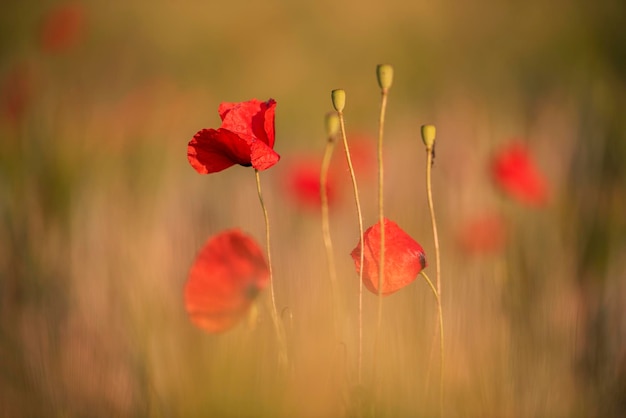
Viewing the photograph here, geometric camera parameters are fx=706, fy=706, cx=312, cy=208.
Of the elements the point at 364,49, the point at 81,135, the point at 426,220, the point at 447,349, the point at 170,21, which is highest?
the point at 170,21

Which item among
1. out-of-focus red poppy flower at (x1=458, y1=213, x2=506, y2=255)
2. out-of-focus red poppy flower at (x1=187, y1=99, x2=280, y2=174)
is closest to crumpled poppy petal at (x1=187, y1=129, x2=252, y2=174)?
out-of-focus red poppy flower at (x1=187, y1=99, x2=280, y2=174)

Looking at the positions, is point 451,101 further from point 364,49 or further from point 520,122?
point 364,49

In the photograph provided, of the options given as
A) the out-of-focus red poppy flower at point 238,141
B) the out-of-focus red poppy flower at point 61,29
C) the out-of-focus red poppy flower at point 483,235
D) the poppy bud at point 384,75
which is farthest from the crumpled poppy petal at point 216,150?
the out-of-focus red poppy flower at point 61,29

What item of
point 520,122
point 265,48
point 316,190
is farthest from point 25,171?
point 265,48

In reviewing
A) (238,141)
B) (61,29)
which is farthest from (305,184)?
(61,29)

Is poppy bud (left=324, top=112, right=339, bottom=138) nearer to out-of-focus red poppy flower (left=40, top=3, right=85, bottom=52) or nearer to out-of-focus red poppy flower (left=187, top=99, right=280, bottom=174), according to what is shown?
out-of-focus red poppy flower (left=187, top=99, right=280, bottom=174)

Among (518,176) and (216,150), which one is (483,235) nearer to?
(518,176)

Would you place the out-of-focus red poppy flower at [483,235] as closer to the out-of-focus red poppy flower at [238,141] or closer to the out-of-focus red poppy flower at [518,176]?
the out-of-focus red poppy flower at [518,176]

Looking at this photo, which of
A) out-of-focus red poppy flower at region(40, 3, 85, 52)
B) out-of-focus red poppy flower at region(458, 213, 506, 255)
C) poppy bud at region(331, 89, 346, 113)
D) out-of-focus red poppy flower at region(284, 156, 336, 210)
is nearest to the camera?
poppy bud at region(331, 89, 346, 113)
